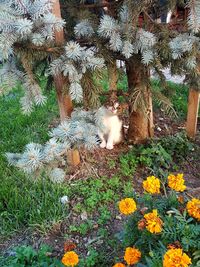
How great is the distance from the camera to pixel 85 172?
2934 millimetres

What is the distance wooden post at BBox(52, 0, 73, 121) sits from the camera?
232 centimetres

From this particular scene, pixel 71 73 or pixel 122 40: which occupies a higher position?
pixel 122 40

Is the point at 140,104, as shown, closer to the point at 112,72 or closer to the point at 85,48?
the point at 112,72

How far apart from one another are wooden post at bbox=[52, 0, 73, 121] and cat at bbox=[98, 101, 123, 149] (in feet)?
1.07

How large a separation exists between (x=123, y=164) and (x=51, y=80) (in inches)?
35.7

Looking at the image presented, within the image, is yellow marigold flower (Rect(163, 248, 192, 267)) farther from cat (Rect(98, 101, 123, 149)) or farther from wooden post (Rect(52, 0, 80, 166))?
cat (Rect(98, 101, 123, 149))

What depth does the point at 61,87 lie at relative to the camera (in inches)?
98.3

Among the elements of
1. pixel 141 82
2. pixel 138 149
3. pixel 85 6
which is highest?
pixel 85 6

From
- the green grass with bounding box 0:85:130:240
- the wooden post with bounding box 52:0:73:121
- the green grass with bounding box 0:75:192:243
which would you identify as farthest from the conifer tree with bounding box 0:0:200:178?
the green grass with bounding box 0:85:130:240

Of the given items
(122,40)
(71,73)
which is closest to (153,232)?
(71,73)

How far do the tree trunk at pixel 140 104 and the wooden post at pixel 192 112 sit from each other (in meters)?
0.37

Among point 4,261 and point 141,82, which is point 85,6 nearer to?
point 141,82

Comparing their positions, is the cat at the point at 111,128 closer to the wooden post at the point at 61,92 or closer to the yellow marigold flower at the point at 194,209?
the wooden post at the point at 61,92

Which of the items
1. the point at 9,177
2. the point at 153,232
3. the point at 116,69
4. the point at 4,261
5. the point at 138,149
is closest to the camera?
the point at 153,232
